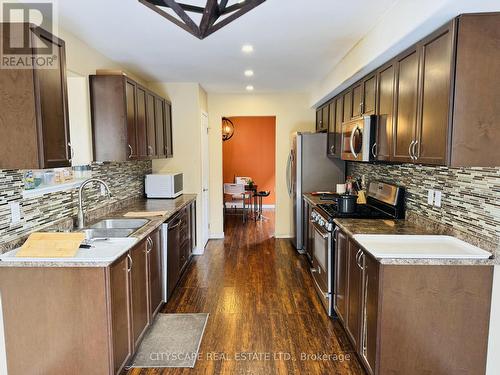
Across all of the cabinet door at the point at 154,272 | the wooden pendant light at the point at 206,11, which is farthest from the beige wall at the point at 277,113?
the wooden pendant light at the point at 206,11

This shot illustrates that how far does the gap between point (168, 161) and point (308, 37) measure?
281 cm

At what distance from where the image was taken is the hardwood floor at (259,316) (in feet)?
7.89

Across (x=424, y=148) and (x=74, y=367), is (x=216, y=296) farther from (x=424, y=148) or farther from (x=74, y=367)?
(x=424, y=148)

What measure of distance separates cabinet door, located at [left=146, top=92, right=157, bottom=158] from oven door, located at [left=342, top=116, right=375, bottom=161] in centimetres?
218

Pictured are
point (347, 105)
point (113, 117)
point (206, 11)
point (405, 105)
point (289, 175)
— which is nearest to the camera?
point (206, 11)

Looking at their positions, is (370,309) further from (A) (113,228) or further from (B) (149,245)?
(A) (113,228)

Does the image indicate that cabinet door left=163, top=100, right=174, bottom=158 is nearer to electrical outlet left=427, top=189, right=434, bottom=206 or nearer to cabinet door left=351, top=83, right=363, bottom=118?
cabinet door left=351, top=83, right=363, bottom=118

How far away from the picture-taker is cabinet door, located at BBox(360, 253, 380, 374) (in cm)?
200

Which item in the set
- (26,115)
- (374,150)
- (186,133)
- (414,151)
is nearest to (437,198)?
(414,151)

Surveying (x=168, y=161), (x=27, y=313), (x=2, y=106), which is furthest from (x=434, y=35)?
(x=168, y=161)

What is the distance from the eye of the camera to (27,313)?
1960mm

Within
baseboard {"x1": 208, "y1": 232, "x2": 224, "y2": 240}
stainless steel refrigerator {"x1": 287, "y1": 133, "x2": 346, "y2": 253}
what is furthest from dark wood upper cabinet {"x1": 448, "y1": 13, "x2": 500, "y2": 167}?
baseboard {"x1": 208, "y1": 232, "x2": 224, "y2": 240}

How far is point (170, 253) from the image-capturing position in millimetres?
3396

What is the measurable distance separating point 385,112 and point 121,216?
8.33 ft
